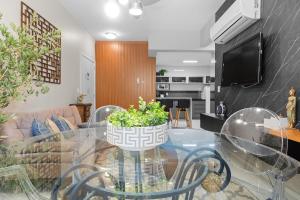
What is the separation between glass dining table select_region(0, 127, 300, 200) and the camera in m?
1.32

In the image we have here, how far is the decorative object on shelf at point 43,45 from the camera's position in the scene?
3.28 m

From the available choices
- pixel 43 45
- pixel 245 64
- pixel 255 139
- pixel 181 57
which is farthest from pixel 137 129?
→ pixel 181 57

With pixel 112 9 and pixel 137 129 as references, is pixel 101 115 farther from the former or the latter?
pixel 137 129

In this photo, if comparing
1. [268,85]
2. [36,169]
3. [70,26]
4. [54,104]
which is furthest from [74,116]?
[268,85]

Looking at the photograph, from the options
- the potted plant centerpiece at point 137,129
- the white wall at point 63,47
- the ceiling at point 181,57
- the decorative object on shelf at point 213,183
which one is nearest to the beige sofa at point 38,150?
the white wall at point 63,47

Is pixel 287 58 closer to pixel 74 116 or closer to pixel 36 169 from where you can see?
pixel 36 169

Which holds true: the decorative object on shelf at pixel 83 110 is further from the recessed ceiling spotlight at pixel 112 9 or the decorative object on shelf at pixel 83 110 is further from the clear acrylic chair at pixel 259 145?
the clear acrylic chair at pixel 259 145

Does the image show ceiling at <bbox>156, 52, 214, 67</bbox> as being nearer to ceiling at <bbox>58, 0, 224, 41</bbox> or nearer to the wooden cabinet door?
the wooden cabinet door

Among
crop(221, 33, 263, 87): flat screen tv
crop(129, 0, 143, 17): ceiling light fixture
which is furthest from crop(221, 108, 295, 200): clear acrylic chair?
crop(129, 0, 143, 17): ceiling light fixture

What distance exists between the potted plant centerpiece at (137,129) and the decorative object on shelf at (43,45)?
211cm

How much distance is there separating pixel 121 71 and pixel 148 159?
5923 millimetres

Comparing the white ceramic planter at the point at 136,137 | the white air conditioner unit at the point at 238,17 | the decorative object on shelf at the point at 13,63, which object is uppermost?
the white air conditioner unit at the point at 238,17

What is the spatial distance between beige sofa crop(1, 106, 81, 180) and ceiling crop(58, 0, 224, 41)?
278 cm

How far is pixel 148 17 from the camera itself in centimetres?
531
